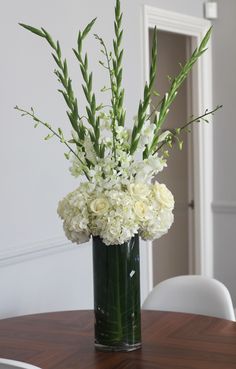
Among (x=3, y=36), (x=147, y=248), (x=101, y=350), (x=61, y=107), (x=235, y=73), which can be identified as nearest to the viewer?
(x=101, y=350)

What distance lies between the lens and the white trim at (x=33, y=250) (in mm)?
2957

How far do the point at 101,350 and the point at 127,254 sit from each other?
1.04ft

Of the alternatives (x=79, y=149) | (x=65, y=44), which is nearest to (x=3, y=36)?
(x=65, y=44)

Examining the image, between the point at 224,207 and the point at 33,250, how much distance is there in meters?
2.03

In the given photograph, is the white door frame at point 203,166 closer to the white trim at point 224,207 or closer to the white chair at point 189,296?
the white trim at point 224,207

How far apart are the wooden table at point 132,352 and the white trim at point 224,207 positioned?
7.93 feet

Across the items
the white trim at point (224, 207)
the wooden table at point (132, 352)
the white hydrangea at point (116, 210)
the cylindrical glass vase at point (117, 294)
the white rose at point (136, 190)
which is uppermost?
the white rose at point (136, 190)

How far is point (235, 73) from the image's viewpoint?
182 inches

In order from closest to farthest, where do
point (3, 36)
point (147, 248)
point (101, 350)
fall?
1. point (101, 350)
2. point (3, 36)
3. point (147, 248)

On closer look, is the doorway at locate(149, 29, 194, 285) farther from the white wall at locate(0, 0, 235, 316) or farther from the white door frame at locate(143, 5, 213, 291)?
the white wall at locate(0, 0, 235, 316)

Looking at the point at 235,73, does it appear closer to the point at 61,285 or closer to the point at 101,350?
the point at 61,285

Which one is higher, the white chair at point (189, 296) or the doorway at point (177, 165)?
the doorway at point (177, 165)

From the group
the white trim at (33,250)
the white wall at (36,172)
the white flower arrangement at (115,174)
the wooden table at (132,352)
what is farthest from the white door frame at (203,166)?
the white flower arrangement at (115,174)

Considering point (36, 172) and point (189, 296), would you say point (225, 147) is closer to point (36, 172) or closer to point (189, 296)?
point (36, 172)
